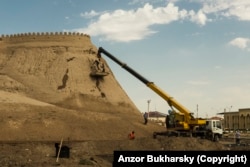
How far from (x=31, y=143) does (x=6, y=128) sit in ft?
17.2

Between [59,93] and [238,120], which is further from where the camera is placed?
[238,120]

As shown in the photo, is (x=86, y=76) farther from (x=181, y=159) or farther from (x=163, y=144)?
(x=181, y=159)

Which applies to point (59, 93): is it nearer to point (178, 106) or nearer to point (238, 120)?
point (178, 106)

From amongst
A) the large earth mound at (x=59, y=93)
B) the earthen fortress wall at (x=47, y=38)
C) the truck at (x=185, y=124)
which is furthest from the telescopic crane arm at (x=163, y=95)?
the earthen fortress wall at (x=47, y=38)

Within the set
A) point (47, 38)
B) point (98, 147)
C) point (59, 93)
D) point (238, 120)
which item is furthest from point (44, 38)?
point (238, 120)

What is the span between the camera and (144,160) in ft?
38.0

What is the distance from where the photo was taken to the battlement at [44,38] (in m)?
53.2

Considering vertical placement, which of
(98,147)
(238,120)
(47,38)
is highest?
(47,38)

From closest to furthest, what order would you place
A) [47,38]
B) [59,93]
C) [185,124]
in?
[185,124], [59,93], [47,38]

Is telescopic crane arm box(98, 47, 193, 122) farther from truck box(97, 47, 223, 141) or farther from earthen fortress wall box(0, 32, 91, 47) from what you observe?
earthen fortress wall box(0, 32, 91, 47)

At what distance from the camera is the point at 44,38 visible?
53.3 meters

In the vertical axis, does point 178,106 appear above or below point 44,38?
below

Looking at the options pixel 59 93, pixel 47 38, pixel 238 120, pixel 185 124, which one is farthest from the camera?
pixel 238 120

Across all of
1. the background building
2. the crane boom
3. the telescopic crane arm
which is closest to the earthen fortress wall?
the telescopic crane arm
